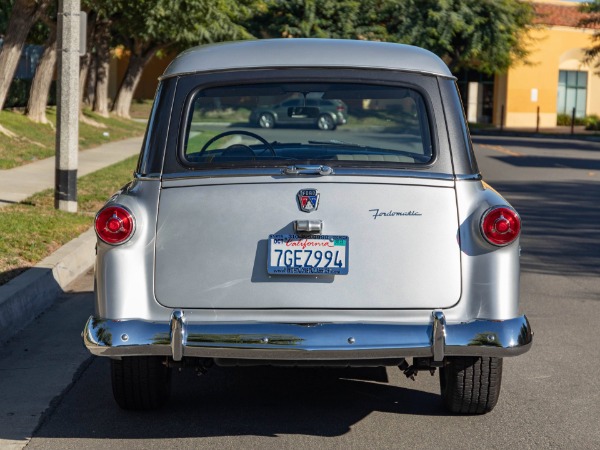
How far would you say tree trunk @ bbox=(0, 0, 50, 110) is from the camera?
2391cm

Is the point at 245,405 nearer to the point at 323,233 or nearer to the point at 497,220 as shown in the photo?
the point at 323,233

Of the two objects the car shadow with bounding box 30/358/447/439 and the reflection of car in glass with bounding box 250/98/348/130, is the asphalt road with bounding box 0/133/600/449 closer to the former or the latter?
the car shadow with bounding box 30/358/447/439

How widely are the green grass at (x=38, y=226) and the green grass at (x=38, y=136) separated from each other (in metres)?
4.50

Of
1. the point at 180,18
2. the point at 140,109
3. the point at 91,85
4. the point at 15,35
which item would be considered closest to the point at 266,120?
the point at 15,35

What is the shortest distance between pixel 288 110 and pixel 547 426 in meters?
2.17

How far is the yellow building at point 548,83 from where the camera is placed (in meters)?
60.1

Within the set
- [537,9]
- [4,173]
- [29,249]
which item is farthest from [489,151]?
[537,9]

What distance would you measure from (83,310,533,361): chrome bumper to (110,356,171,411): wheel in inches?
14.6

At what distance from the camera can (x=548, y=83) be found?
200 ft

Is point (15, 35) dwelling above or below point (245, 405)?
above

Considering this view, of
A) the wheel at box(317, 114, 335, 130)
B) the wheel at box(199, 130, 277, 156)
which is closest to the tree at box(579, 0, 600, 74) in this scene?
the wheel at box(317, 114, 335, 130)

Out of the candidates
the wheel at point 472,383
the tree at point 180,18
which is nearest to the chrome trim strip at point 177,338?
the wheel at point 472,383

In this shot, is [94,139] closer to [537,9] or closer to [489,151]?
[489,151]

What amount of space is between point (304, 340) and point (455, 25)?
138 feet
